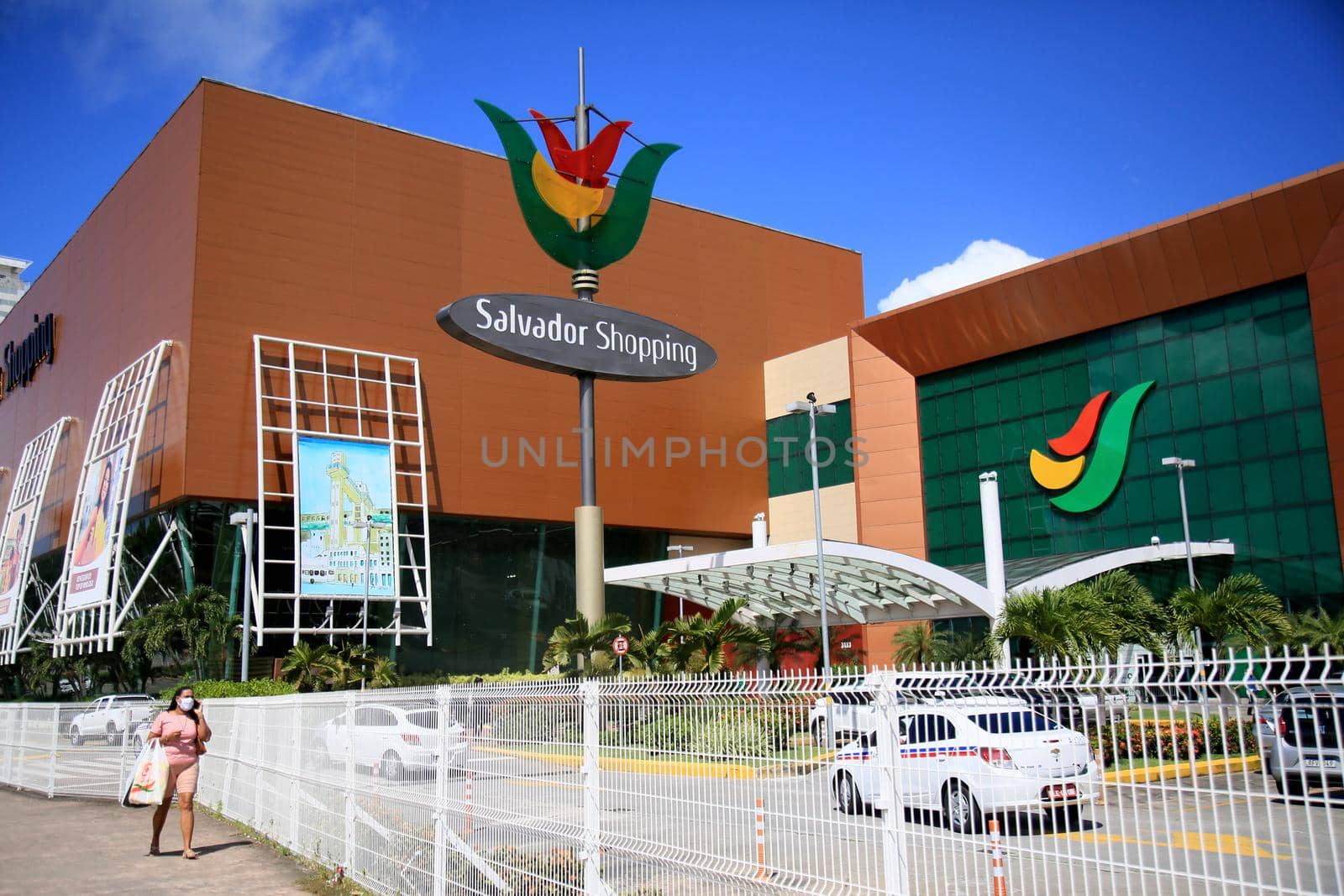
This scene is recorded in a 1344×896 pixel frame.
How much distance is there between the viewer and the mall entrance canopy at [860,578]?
28.7 meters

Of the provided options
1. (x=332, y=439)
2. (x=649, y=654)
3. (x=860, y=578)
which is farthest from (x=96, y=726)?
(x=860, y=578)

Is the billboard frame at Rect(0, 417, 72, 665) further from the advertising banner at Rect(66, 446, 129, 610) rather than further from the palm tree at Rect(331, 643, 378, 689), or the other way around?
the palm tree at Rect(331, 643, 378, 689)

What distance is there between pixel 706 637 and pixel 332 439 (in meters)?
16.7

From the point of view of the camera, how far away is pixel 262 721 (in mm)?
14266

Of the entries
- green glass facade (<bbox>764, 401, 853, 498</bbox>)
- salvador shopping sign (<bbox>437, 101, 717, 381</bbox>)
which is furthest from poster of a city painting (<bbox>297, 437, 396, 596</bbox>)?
green glass facade (<bbox>764, 401, 853, 498</bbox>)

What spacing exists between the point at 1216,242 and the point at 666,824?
99.9 ft

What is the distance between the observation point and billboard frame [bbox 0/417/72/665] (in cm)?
4338

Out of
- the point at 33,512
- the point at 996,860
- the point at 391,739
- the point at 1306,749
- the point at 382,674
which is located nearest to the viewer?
the point at 1306,749

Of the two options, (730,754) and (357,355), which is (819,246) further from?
(730,754)

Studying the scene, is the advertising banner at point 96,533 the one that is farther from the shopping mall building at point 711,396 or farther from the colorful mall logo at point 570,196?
the colorful mall logo at point 570,196

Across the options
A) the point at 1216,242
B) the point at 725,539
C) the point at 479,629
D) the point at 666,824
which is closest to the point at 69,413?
the point at 479,629

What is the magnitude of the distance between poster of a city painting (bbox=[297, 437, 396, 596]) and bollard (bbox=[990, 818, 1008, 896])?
104 ft

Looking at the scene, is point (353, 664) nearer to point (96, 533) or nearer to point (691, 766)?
point (96, 533)

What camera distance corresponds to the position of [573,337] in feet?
74.1
